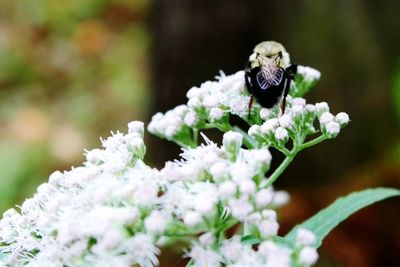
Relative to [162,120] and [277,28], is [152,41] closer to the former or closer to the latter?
[277,28]

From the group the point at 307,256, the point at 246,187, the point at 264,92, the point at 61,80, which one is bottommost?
the point at 307,256

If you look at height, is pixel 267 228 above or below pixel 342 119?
below

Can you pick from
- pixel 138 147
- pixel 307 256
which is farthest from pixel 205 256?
pixel 138 147

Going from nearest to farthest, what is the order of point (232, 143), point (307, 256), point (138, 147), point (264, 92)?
1. point (307, 256)
2. point (232, 143)
3. point (138, 147)
4. point (264, 92)

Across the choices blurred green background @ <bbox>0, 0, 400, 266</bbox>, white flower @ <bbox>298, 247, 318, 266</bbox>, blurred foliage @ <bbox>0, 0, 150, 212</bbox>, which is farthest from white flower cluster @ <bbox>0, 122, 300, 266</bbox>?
blurred foliage @ <bbox>0, 0, 150, 212</bbox>

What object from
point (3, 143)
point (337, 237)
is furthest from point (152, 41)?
point (3, 143)

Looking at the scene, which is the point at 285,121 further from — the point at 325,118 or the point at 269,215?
the point at 269,215
